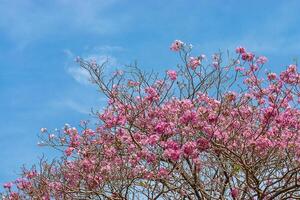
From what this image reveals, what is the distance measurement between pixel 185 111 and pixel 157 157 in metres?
1.11

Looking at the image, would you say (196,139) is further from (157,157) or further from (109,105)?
(109,105)

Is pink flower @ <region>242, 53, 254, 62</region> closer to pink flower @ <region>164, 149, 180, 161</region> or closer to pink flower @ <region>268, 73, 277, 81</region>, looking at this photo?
pink flower @ <region>268, 73, 277, 81</region>

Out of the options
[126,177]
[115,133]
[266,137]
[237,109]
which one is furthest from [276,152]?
[115,133]

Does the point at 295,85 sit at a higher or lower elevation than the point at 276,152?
higher

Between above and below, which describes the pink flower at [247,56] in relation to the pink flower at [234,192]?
above

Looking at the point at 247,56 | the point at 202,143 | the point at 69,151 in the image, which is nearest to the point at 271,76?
the point at 247,56

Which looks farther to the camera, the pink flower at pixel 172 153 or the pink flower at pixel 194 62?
the pink flower at pixel 194 62

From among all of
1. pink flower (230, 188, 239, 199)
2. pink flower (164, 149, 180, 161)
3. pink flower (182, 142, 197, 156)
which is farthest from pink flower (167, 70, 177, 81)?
pink flower (164, 149, 180, 161)

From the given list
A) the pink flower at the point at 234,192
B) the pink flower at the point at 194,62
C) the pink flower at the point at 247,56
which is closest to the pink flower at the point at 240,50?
the pink flower at the point at 247,56

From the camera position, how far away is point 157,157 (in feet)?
33.9

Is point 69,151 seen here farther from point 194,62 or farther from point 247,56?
point 247,56

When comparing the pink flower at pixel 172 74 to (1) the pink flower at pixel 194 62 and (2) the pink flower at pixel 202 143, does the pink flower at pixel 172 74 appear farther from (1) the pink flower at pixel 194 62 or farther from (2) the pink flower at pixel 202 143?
(2) the pink flower at pixel 202 143

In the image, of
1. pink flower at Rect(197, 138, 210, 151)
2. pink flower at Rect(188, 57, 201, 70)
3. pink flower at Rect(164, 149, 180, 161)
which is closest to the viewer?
pink flower at Rect(164, 149, 180, 161)

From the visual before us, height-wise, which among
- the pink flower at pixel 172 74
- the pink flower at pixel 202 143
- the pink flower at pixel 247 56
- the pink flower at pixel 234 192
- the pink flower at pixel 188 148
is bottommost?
the pink flower at pixel 188 148
